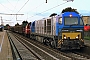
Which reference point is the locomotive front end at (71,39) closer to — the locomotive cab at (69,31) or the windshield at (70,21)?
the locomotive cab at (69,31)

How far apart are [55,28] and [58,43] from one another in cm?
172

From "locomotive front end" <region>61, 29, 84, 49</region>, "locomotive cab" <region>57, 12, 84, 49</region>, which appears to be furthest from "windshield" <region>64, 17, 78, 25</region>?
"locomotive front end" <region>61, 29, 84, 49</region>

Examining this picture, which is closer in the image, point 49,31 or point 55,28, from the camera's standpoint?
point 55,28

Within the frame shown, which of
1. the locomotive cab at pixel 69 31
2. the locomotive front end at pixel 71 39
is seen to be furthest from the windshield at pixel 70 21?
the locomotive front end at pixel 71 39

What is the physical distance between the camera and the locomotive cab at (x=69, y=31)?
20.0 metres

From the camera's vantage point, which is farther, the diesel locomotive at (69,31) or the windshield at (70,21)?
the windshield at (70,21)

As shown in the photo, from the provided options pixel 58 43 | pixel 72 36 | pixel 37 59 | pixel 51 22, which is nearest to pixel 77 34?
pixel 72 36

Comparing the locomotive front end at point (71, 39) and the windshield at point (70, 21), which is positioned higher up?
the windshield at point (70, 21)

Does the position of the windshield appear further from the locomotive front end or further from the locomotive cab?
the locomotive front end

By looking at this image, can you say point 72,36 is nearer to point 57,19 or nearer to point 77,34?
point 77,34

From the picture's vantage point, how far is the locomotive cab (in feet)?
65.5

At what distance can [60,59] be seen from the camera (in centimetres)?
1619

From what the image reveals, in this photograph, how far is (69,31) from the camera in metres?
19.9

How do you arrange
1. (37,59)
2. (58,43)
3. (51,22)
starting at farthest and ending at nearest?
(51,22)
(58,43)
(37,59)
